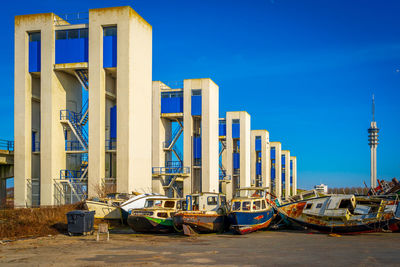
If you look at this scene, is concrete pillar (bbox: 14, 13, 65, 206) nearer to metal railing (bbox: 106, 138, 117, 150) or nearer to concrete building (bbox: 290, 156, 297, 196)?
metal railing (bbox: 106, 138, 117, 150)

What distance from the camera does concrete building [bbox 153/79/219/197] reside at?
50.8 m

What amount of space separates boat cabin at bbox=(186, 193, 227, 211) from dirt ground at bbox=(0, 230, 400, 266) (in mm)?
3082

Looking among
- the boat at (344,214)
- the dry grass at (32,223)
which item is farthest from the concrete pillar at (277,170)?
the dry grass at (32,223)

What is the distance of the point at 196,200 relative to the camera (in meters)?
28.6

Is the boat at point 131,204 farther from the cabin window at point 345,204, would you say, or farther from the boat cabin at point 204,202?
the cabin window at point 345,204

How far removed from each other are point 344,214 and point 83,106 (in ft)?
85.3

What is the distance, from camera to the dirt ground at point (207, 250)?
647 inches

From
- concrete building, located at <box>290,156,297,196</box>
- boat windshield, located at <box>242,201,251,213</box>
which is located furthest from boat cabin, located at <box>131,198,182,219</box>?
concrete building, located at <box>290,156,297,196</box>

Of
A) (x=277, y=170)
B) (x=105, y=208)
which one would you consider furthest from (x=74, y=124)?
(x=277, y=170)

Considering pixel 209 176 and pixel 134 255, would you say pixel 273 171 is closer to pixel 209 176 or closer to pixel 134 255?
pixel 209 176

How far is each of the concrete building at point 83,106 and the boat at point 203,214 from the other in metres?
9.98

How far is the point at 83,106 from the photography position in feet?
135

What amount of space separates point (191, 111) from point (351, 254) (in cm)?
3480

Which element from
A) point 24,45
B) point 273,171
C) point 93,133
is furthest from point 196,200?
point 273,171
